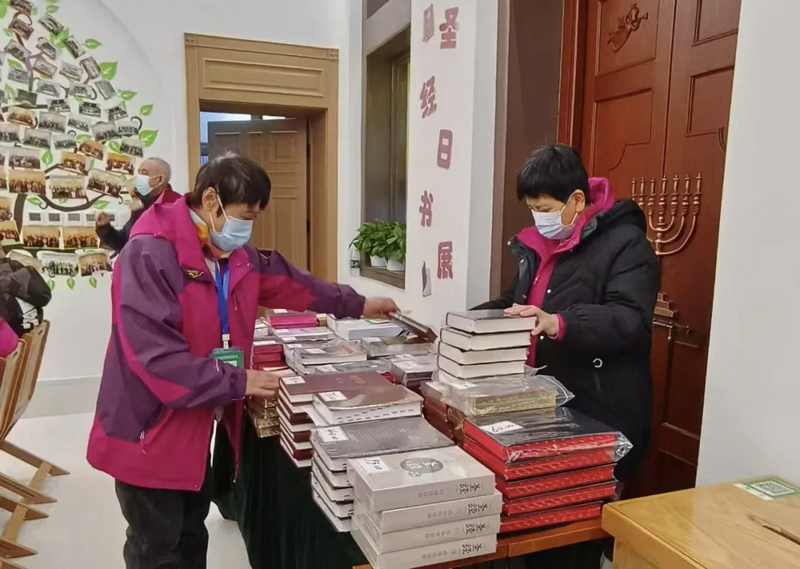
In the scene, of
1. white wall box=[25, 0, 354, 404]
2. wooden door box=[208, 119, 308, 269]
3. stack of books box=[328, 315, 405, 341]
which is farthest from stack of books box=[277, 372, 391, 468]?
wooden door box=[208, 119, 308, 269]

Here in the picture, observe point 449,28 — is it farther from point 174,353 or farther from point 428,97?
point 174,353

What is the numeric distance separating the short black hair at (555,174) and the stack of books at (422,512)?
2.44 feet

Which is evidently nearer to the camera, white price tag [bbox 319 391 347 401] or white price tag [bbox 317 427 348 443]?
white price tag [bbox 317 427 348 443]

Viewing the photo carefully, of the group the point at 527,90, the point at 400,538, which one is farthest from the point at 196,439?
the point at 527,90

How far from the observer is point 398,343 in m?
2.19

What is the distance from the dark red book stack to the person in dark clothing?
23 centimetres

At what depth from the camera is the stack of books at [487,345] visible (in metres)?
1.45

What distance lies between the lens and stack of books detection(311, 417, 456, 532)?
47.8 inches

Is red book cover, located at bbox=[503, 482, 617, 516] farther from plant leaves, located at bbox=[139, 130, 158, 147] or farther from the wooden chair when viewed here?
plant leaves, located at bbox=[139, 130, 158, 147]

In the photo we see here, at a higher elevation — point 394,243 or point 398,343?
point 394,243

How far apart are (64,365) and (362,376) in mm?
3193

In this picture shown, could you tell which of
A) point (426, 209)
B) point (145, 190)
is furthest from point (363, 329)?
point (145, 190)

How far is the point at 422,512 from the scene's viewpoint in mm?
1071

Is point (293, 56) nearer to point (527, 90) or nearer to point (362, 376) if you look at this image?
point (527, 90)
